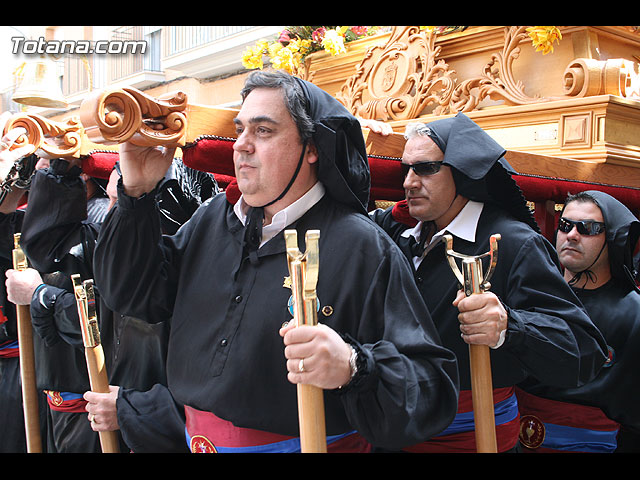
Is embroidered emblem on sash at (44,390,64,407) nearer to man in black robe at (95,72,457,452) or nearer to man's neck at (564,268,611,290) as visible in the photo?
man in black robe at (95,72,457,452)

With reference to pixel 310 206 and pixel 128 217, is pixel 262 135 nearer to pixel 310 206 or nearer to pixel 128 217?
pixel 310 206

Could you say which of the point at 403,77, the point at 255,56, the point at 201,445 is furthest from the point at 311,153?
the point at 255,56

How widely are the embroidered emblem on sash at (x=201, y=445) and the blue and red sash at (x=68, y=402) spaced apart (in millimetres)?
1437

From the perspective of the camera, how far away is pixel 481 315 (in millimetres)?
1979

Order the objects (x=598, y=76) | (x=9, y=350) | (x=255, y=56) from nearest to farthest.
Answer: (x=598, y=76) < (x=9, y=350) < (x=255, y=56)

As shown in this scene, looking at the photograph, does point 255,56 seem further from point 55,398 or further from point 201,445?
point 201,445

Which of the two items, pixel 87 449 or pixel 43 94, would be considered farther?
pixel 43 94

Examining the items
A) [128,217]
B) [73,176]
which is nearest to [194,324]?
[128,217]

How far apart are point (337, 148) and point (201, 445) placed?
0.97m

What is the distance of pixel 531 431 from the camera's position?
3186 millimetres

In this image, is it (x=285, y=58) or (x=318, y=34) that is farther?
(x=285, y=58)

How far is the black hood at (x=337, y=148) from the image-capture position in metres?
1.83

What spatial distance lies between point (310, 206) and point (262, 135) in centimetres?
25

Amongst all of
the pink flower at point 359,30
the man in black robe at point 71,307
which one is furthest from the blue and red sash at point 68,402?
the pink flower at point 359,30
